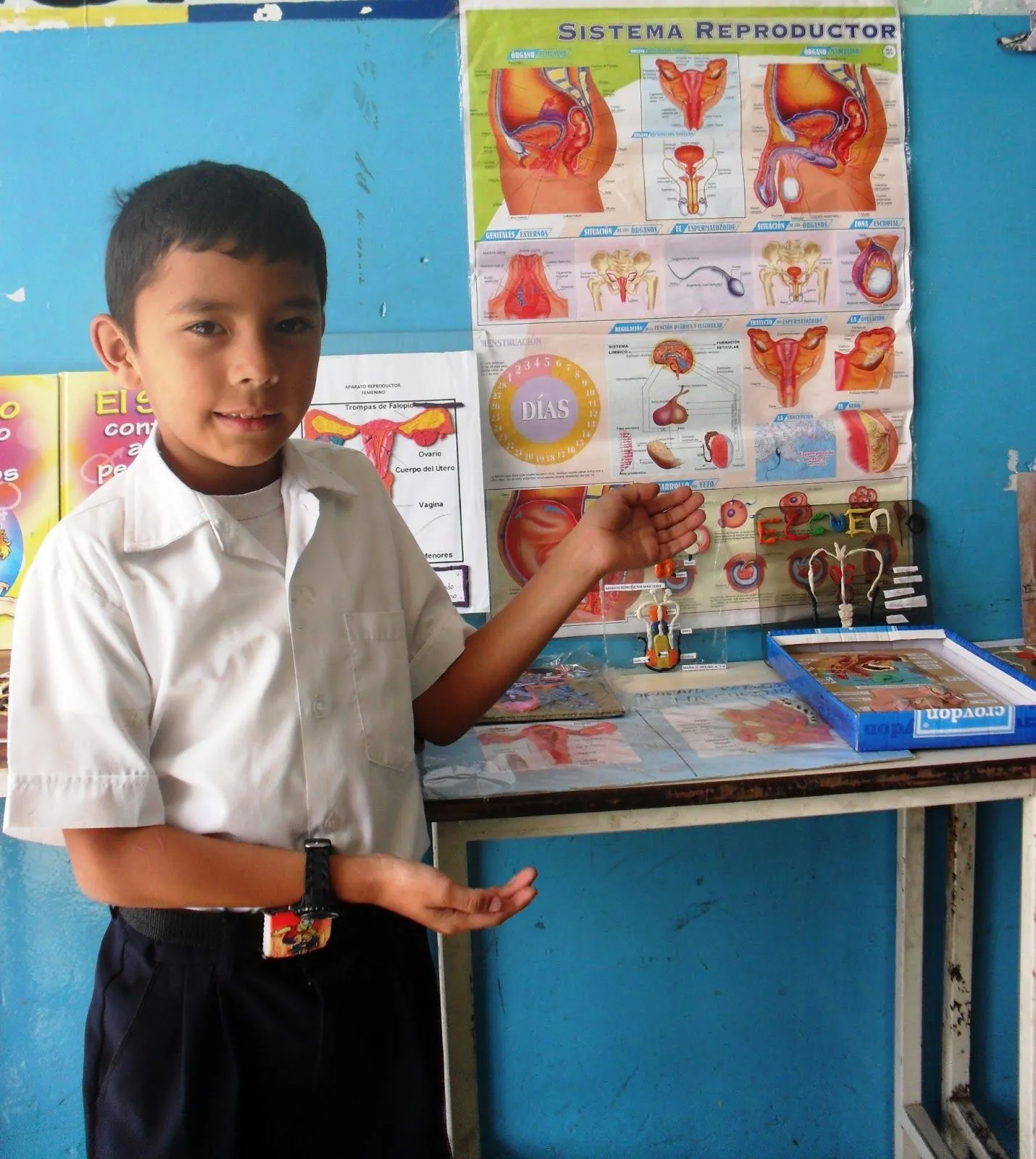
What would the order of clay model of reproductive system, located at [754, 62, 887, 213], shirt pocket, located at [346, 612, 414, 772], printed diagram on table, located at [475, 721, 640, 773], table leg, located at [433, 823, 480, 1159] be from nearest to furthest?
shirt pocket, located at [346, 612, 414, 772] < printed diagram on table, located at [475, 721, 640, 773] < table leg, located at [433, 823, 480, 1159] < clay model of reproductive system, located at [754, 62, 887, 213]

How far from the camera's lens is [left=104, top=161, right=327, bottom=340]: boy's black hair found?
0.78 m

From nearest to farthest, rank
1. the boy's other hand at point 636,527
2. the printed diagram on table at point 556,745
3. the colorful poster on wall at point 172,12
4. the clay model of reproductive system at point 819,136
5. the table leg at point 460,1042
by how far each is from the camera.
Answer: the boy's other hand at point 636,527, the printed diagram on table at point 556,745, the table leg at point 460,1042, the colorful poster on wall at point 172,12, the clay model of reproductive system at point 819,136

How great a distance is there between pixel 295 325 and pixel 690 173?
0.93m

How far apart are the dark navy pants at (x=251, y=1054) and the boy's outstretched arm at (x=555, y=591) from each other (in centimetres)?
24

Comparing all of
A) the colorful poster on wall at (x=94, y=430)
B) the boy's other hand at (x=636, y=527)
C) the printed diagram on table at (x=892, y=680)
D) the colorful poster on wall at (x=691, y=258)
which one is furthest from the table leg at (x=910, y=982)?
the colorful poster on wall at (x=94, y=430)

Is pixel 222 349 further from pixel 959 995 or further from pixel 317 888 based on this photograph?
pixel 959 995

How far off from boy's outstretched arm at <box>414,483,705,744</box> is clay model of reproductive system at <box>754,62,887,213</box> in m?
0.76

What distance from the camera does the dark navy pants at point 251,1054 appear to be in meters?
0.80

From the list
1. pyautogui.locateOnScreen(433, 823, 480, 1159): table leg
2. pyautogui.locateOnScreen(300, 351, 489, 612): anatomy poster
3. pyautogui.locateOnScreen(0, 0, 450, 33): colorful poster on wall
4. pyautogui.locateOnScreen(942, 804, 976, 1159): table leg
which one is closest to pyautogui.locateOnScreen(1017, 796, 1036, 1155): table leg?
pyautogui.locateOnScreen(942, 804, 976, 1159): table leg

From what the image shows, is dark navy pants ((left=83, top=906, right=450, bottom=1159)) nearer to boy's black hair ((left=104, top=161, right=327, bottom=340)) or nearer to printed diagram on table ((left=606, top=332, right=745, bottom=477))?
boy's black hair ((left=104, top=161, right=327, bottom=340))

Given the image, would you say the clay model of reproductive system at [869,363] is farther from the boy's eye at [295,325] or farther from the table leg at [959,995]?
the boy's eye at [295,325]

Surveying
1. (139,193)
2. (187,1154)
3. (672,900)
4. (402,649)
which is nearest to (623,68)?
(139,193)

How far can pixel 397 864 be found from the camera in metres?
0.79

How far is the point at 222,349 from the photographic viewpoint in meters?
0.79
